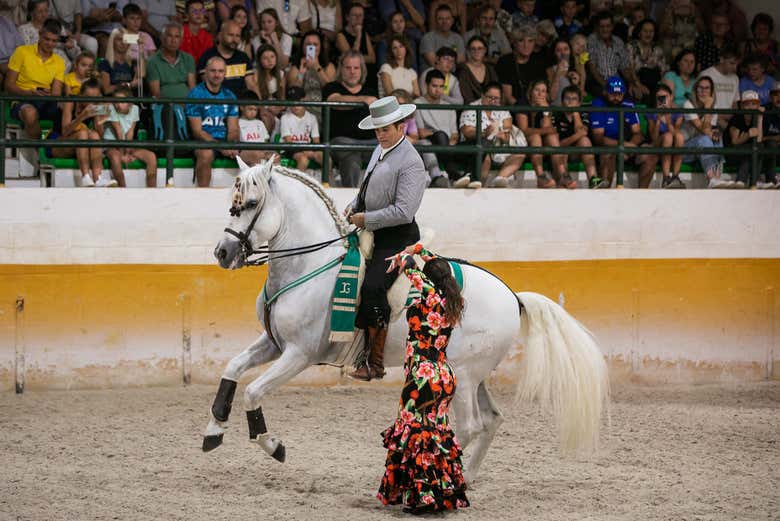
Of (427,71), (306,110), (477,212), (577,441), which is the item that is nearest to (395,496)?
(577,441)

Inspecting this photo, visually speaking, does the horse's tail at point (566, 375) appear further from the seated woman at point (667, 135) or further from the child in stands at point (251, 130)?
the seated woman at point (667, 135)

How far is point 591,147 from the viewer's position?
35.2 feet

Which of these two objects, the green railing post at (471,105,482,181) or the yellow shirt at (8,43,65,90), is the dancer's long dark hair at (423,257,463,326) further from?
the yellow shirt at (8,43,65,90)

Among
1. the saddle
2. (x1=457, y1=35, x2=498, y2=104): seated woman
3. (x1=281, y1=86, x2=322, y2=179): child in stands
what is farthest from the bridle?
(x1=457, y1=35, x2=498, y2=104): seated woman

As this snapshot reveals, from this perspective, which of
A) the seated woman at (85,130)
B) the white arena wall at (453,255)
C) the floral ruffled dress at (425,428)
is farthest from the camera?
the seated woman at (85,130)

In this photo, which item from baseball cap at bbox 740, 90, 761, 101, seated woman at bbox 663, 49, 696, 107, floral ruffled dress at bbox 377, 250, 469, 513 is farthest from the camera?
seated woman at bbox 663, 49, 696, 107

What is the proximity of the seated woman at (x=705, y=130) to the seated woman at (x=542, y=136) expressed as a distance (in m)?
1.62

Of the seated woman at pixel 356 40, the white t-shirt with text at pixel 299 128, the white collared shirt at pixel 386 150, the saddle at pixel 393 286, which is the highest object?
the seated woman at pixel 356 40

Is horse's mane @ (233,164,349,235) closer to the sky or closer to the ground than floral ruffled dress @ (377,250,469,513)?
closer to the sky

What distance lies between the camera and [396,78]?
1125 centimetres

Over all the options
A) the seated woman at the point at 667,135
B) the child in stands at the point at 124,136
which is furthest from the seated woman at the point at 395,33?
the child in stands at the point at 124,136

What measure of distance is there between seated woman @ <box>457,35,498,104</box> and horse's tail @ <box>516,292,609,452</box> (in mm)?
4918

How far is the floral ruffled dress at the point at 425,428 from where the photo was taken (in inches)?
235

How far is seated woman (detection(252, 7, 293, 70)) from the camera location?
11.2m
